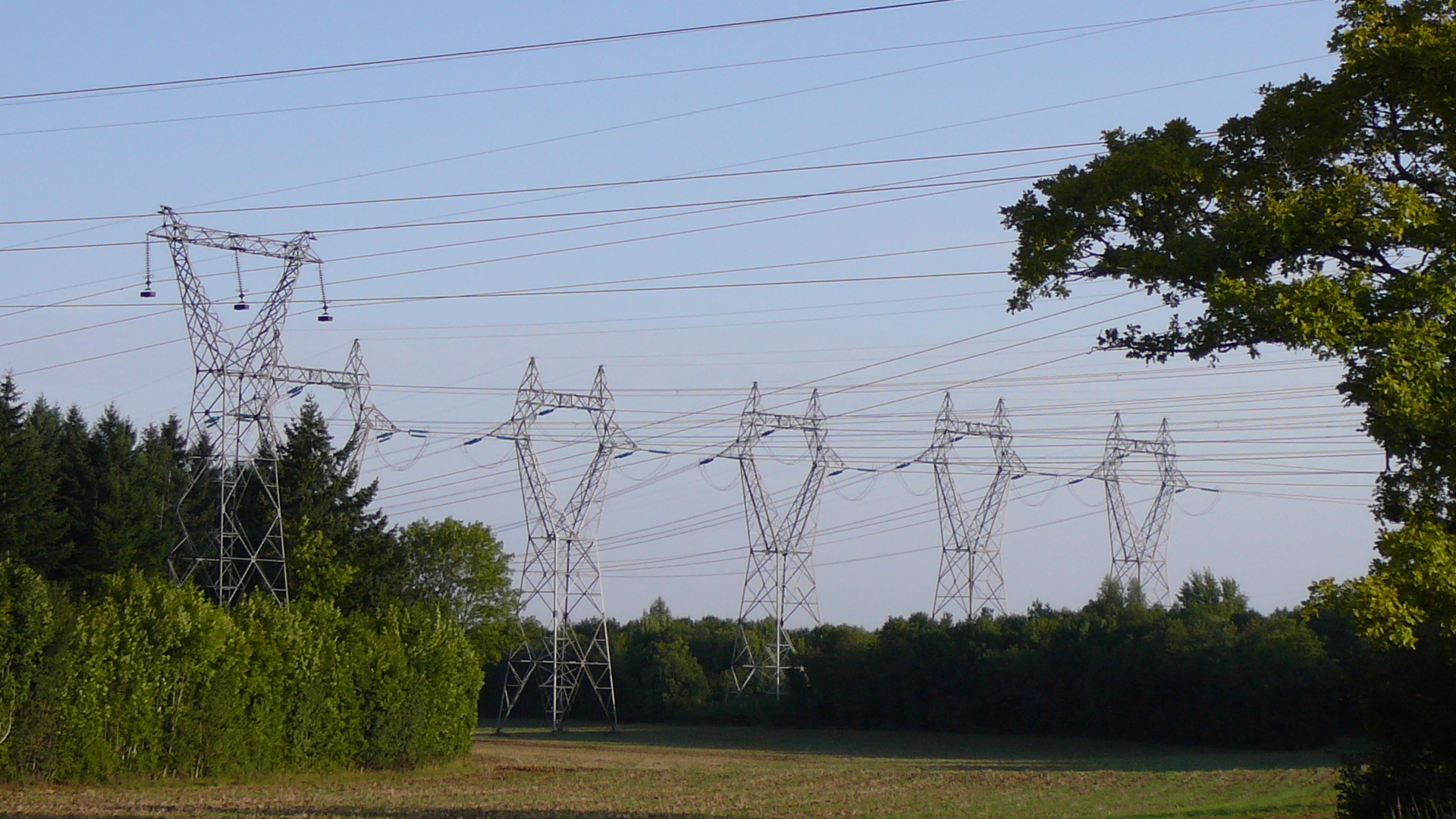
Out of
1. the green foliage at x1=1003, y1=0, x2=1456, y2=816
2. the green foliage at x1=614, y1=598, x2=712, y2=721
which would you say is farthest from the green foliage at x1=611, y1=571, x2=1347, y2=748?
the green foliage at x1=1003, y1=0, x2=1456, y2=816

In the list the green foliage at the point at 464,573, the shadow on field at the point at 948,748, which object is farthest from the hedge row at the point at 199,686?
the green foliage at the point at 464,573

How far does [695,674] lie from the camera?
3307 inches

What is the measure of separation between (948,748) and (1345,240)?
5083cm

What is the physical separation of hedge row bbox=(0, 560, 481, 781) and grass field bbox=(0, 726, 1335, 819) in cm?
77

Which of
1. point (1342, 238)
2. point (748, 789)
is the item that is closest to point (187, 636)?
point (748, 789)

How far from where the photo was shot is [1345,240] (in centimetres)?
1173

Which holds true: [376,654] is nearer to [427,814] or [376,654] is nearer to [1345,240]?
[427,814]

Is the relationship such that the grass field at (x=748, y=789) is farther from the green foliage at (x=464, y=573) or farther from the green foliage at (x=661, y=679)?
the green foliage at (x=661, y=679)

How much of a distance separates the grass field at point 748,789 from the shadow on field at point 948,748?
337mm

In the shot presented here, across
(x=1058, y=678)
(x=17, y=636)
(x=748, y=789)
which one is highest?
(x=17, y=636)

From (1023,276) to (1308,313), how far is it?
3584mm

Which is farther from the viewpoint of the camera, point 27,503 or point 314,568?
point 314,568

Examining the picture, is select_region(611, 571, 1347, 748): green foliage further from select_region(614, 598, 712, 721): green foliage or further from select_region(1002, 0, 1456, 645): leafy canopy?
select_region(1002, 0, 1456, 645): leafy canopy

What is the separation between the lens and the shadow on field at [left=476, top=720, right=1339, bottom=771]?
145 ft
